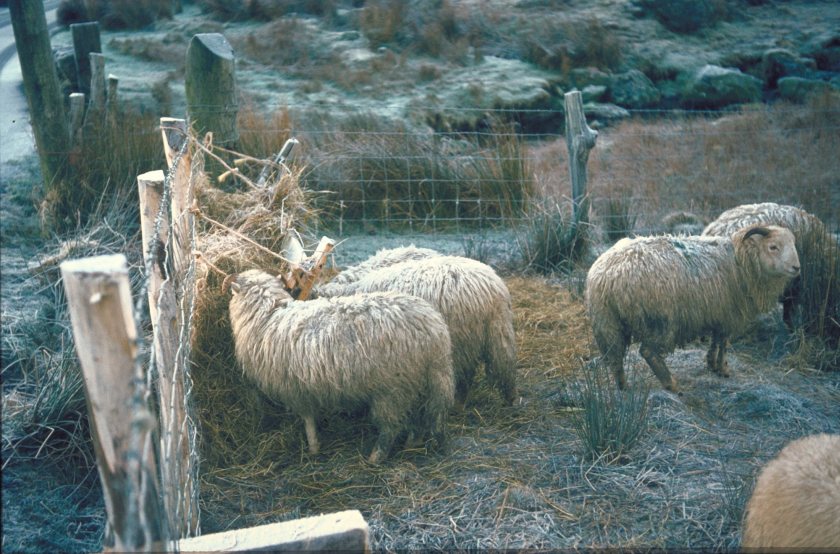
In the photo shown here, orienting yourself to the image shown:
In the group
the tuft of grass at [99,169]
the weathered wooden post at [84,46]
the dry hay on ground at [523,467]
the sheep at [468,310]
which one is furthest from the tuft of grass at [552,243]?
the weathered wooden post at [84,46]

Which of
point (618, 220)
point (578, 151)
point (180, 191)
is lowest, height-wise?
point (618, 220)

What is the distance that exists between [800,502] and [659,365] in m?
2.56

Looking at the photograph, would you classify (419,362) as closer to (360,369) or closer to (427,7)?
(360,369)

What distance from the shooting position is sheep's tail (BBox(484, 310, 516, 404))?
15.9 ft

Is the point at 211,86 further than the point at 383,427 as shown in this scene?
Yes

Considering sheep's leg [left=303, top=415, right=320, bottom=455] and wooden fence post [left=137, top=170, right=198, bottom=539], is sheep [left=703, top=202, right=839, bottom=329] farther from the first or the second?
wooden fence post [left=137, top=170, right=198, bottom=539]

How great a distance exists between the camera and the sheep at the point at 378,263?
5.24m

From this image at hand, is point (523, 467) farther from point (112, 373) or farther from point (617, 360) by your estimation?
point (112, 373)

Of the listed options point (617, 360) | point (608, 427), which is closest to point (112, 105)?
point (617, 360)

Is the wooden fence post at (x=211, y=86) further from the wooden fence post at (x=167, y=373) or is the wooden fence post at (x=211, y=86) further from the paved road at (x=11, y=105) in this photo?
the wooden fence post at (x=167, y=373)

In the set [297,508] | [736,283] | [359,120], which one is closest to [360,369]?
[297,508]

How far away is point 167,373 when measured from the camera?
3.18 meters

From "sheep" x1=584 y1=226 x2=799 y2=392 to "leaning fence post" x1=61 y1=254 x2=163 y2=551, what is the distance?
3755 mm

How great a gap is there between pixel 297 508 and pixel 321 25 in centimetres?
1250
